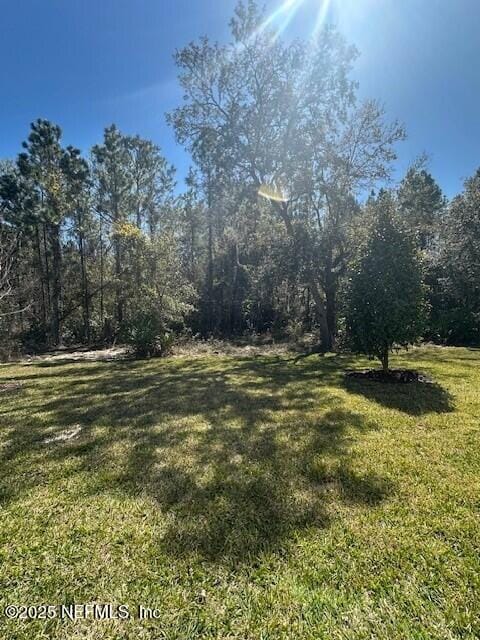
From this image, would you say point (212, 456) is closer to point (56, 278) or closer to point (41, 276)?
point (56, 278)

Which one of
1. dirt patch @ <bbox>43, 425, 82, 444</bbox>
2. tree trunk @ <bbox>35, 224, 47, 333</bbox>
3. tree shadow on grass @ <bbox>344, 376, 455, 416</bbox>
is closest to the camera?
dirt patch @ <bbox>43, 425, 82, 444</bbox>

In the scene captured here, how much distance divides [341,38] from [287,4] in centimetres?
209

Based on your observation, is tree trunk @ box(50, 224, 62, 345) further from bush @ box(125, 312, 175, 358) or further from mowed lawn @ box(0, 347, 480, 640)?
mowed lawn @ box(0, 347, 480, 640)

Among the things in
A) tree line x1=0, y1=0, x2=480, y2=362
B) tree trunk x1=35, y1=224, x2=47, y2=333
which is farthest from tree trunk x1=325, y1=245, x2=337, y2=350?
tree trunk x1=35, y1=224, x2=47, y2=333

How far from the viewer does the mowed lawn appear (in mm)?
1592

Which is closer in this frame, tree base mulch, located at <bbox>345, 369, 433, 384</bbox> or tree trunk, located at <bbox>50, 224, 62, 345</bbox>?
tree base mulch, located at <bbox>345, 369, 433, 384</bbox>

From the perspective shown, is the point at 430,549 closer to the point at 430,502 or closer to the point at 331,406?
the point at 430,502

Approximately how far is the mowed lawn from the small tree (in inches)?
57.6

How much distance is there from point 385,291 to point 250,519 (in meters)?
4.87

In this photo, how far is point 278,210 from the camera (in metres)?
12.0

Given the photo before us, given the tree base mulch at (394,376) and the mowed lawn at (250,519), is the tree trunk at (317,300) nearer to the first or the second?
the tree base mulch at (394,376)

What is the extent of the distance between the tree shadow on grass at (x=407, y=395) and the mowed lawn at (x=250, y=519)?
0.22 feet

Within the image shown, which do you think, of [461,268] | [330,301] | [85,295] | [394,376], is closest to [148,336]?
[330,301]

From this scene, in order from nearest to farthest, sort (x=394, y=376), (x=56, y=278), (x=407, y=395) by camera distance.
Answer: (x=407, y=395), (x=394, y=376), (x=56, y=278)
